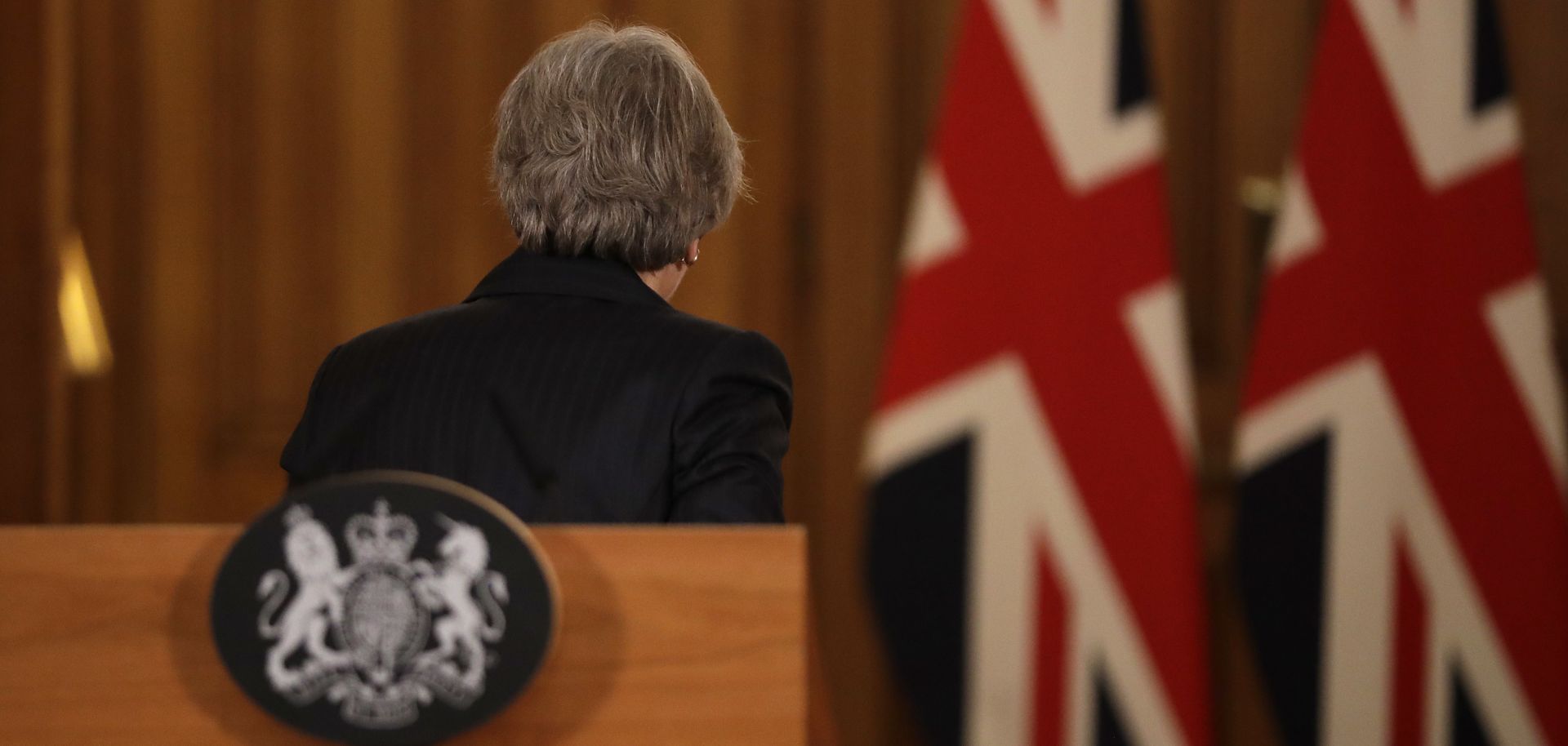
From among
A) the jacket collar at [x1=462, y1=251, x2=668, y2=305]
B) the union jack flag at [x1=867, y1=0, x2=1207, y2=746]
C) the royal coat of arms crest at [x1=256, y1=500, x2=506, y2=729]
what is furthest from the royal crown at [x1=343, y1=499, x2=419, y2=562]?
the union jack flag at [x1=867, y1=0, x2=1207, y2=746]

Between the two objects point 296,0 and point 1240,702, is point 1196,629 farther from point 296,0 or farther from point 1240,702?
point 296,0

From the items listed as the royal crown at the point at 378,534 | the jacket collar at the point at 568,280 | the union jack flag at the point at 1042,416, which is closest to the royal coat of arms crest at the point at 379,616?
the royal crown at the point at 378,534

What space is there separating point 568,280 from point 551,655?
62cm

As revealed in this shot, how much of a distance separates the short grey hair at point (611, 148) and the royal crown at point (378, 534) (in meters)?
0.65

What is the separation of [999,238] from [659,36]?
1.28m

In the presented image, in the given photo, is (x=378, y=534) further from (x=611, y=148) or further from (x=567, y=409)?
(x=611, y=148)

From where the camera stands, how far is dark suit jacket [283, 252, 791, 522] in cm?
116

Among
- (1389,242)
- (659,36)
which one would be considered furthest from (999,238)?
(659,36)

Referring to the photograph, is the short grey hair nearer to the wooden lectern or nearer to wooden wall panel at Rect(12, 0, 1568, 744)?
the wooden lectern

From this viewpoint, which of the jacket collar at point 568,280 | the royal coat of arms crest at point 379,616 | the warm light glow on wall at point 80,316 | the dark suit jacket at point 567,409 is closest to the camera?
the royal coat of arms crest at point 379,616

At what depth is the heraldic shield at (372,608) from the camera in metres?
0.67

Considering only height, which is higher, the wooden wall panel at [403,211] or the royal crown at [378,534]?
the wooden wall panel at [403,211]

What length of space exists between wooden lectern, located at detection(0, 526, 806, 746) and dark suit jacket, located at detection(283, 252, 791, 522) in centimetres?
40

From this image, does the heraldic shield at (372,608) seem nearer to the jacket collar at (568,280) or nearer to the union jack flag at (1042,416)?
the jacket collar at (568,280)
